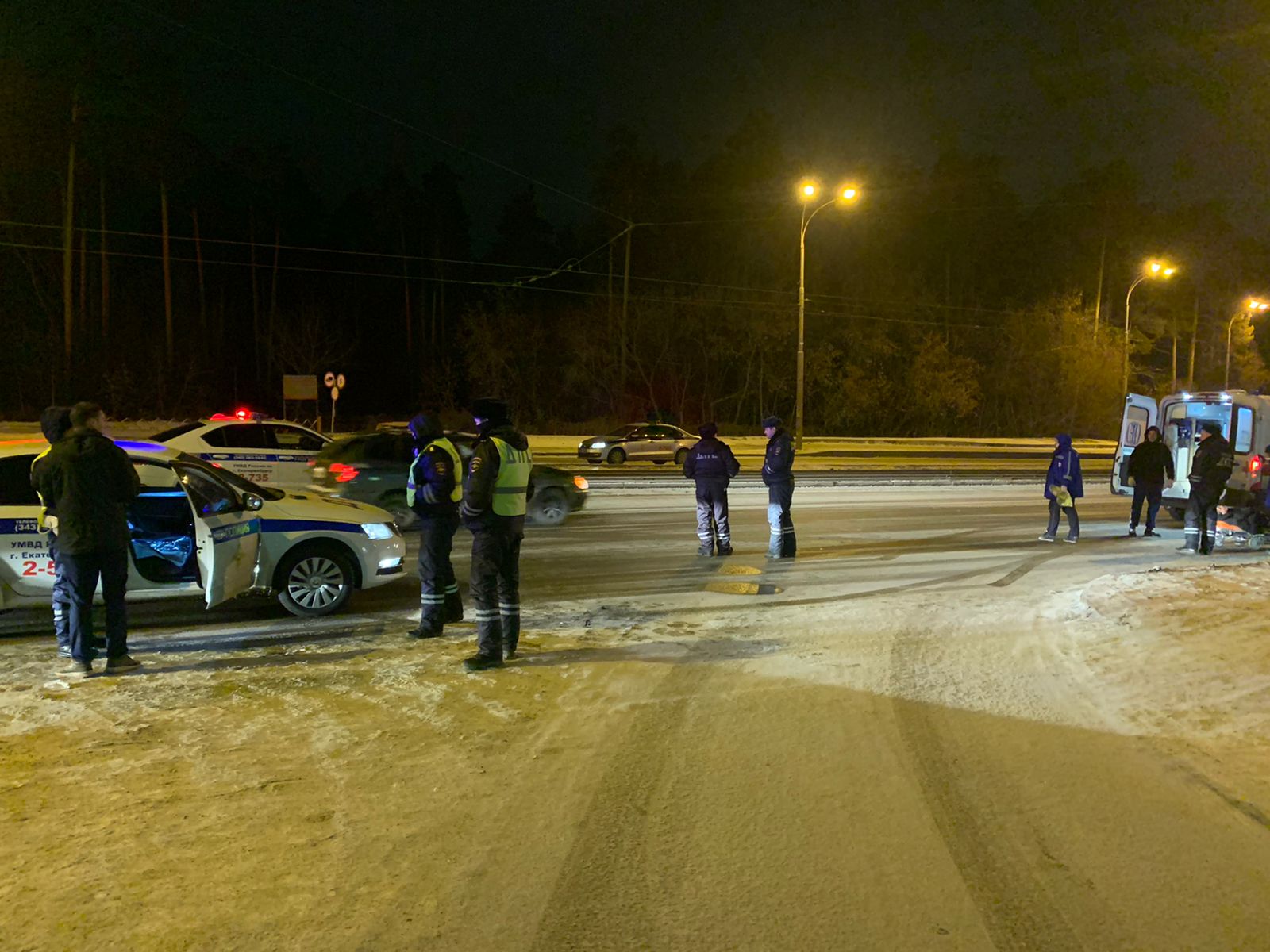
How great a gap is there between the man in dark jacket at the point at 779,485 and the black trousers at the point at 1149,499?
5593 mm

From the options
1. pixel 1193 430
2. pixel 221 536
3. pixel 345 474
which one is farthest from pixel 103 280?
pixel 1193 430

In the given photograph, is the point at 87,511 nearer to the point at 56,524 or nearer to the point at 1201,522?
the point at 56,524

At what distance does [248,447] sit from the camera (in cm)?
1622

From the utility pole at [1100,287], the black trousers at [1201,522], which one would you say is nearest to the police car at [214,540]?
the black trousers at [1201,522]

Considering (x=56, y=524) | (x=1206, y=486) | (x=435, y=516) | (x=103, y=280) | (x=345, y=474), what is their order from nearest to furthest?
1. (x=56, y=524)
2. (x=435, y=516)
3. (x=1206, y=486)
4. (x=345, y=474)
5. (x=103, y=280)

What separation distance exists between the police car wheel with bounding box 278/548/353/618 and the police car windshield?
23.0 inches

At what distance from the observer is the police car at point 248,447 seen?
52.1 feet

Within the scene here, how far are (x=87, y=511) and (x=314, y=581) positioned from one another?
92.8 inches

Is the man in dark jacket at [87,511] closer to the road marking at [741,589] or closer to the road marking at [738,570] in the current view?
the road marking at [741,589]

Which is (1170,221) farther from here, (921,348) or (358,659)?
(358,659)

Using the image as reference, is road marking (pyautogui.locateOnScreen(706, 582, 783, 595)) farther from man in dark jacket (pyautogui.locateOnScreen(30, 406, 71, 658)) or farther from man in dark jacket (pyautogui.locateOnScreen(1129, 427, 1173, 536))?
man in dark jacket (pyautogui.locateOnScreen(1129, 427, 1173, 536))

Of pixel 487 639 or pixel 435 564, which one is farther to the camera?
pixel 435 564

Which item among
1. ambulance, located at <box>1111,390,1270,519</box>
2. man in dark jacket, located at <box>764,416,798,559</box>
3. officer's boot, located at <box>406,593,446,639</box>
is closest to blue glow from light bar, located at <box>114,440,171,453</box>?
officer's boot, located at <box>406,593,446,639</box>

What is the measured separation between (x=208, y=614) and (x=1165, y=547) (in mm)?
12182
